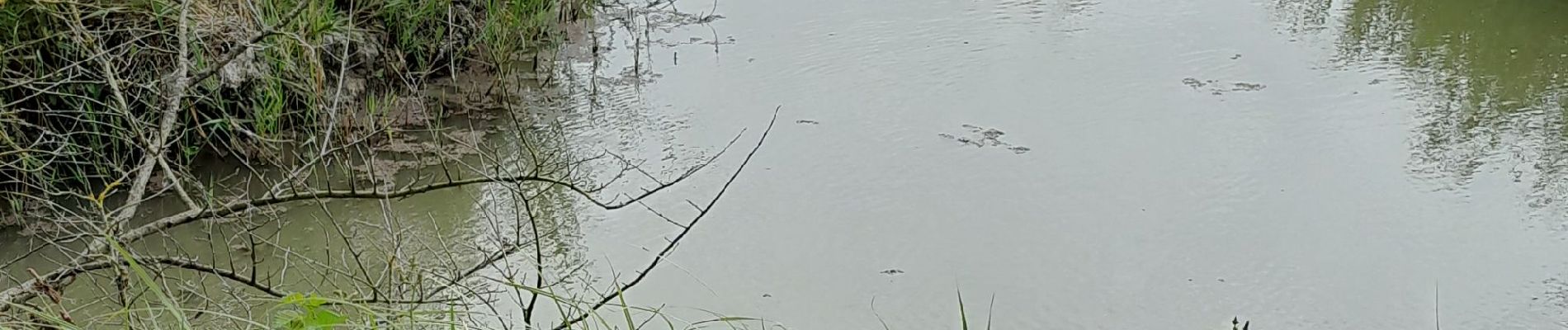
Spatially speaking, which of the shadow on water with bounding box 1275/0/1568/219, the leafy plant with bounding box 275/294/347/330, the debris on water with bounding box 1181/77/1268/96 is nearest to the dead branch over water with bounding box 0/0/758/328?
the leafy plant with bounding box 275/294/347/330

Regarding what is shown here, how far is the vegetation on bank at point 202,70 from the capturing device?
7.87 feet

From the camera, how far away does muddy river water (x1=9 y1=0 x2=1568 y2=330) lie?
2.46 metres

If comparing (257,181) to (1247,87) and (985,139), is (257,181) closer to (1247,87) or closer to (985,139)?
(985,139)

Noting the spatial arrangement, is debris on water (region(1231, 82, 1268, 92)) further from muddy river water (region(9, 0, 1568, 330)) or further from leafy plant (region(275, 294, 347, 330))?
leafy plant (region(275, 294, 347, 330))

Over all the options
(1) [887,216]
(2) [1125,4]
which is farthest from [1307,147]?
(2) [1125,4]

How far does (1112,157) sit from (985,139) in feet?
1.04

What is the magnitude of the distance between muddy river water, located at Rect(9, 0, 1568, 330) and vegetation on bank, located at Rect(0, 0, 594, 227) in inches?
12.4

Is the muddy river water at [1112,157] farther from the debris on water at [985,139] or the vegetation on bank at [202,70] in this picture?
the vegetation on bank at [202,70]

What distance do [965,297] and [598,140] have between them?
4.04ft

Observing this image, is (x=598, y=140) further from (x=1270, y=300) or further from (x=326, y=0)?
(x=1270, y=300)

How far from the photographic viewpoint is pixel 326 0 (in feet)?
9.73

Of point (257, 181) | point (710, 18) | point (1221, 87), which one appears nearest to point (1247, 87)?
point (1221, 87)

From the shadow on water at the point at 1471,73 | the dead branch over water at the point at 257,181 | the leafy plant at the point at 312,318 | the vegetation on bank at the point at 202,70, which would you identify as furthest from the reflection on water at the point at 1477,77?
the leafy plant at the point at 312,318

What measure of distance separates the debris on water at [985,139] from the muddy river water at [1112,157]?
13mm
